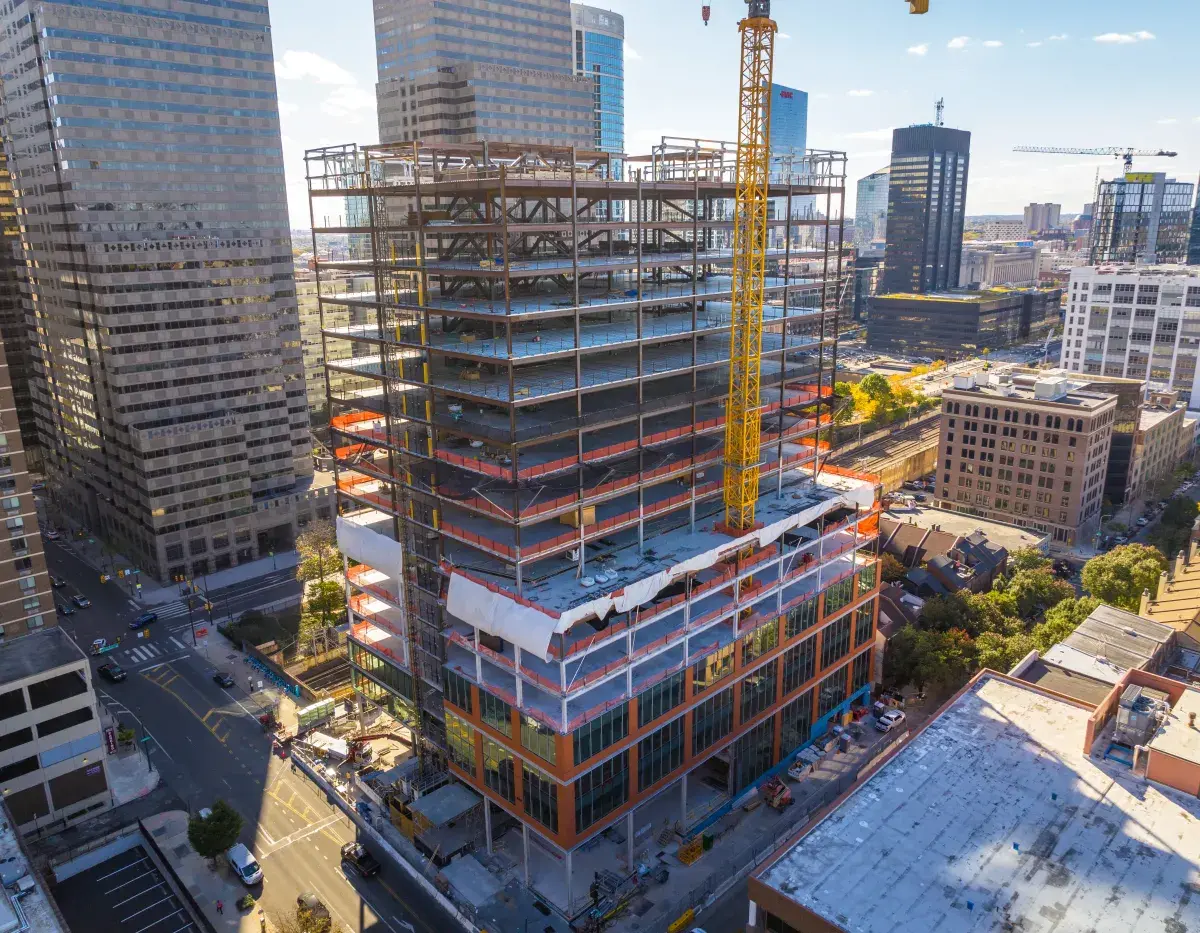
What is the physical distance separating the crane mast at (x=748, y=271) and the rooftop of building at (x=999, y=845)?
21565mm

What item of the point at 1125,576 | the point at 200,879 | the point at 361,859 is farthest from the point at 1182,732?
the point at 200,879

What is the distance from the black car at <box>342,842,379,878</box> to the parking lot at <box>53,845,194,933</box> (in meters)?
9.87

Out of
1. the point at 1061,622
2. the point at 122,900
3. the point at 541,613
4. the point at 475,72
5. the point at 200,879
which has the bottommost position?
the point at 200,879

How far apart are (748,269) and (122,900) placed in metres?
60.2

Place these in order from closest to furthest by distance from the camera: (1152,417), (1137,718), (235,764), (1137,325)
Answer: (1137,718)
(235,764)
(1152,417)
(1137,325)

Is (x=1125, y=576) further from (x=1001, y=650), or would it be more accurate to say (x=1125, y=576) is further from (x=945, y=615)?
(x=1001, y=650)

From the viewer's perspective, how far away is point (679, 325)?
65.4 metres

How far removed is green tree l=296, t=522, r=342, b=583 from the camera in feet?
318

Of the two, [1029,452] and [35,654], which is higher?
[1029,452]

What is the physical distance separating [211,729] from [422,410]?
37.5 m

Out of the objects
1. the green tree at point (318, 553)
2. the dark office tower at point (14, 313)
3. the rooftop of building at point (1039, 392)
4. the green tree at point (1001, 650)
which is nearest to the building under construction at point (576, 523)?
the green tree at point (1001, 650)

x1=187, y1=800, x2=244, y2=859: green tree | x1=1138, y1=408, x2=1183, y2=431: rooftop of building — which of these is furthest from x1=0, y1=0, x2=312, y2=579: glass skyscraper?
x1=1138, y1=408, x2=1183, y2=431: rooftop of building

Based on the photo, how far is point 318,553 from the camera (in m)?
100

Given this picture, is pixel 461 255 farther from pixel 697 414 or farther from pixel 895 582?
pixel 895 582
